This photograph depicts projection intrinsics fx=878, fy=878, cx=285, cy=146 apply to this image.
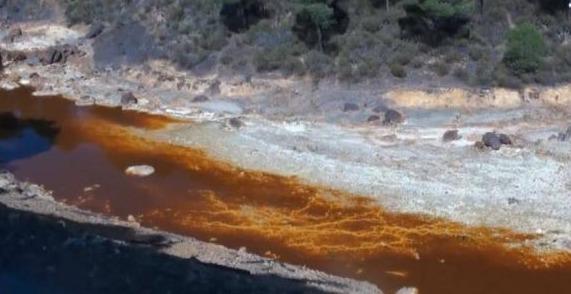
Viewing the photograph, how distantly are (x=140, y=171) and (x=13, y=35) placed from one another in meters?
30.6

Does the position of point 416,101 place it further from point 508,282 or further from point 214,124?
point 508,282

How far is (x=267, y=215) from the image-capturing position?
35.2 metres

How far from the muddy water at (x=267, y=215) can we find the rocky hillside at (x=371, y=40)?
29.6 ft

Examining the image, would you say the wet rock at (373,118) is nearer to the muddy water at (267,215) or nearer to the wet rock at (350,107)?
the wet rock at (350,107)

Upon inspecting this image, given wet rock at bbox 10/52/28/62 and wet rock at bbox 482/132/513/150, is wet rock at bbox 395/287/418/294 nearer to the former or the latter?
wet rock at bbox 482/132/513/150

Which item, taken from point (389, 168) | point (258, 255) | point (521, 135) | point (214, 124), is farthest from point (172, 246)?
point (521, 135)

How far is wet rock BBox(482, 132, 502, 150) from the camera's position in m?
40.6

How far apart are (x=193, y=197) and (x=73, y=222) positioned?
5584mm

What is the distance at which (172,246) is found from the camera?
31672mm

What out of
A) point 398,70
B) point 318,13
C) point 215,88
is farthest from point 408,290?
point 215,88

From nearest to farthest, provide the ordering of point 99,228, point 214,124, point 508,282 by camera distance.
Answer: point 508,282, point 99,228, point 214,124

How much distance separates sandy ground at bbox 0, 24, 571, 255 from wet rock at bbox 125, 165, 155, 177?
347cm

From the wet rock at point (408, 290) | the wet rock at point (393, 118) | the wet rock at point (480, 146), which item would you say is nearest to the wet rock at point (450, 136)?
the wet rock at point (480, 146)

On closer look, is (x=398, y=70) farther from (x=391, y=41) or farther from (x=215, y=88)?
(x=215, y=88)
